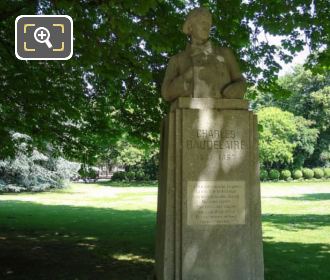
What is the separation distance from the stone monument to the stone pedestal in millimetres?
13

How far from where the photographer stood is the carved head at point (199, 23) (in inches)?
254

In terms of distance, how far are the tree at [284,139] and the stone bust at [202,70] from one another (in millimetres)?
46298

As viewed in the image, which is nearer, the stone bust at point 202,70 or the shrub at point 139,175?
the stone bust at point 202,70

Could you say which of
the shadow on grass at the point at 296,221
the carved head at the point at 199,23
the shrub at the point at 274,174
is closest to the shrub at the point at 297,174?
the shrub at the point at 274,174

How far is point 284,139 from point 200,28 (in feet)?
164

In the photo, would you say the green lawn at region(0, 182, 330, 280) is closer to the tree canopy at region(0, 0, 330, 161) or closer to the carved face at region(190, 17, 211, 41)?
Answer: the tree canopy at region(0, 0, 330, 161)

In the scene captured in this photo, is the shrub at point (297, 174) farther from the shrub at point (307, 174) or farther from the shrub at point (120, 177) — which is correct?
the shrub at point (120, 177)

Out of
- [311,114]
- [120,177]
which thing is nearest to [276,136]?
[311,114]

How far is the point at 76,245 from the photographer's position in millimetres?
11430

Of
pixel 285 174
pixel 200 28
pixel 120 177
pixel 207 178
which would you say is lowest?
pixel 120 177

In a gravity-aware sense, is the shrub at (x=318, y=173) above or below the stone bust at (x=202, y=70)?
below

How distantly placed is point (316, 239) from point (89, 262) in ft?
20.1

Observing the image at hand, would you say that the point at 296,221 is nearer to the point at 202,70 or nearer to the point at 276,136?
the point at 202,70

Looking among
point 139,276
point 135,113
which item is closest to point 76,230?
point 135,113
